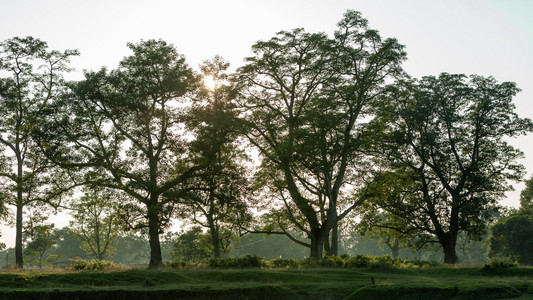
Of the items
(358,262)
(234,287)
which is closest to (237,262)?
(358,262)

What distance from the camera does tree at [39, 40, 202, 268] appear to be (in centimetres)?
2642

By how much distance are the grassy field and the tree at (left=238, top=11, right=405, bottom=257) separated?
1227cm

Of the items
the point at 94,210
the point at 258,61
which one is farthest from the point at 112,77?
the point at 94,210

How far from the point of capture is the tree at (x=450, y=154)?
36219 millimetres

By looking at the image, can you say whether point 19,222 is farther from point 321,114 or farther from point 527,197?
point 527,197

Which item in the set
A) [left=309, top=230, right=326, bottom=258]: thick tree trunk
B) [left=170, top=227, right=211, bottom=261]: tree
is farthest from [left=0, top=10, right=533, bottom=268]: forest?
[left=170, top=227, right=211, bottom=261]: tree

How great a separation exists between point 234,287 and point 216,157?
514 inches

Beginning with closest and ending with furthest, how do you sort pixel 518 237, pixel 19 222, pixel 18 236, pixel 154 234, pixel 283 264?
pixel 283 264 < pixel 154 234 < pixel 19 222 < pixel 18 236 < pixel 518 237

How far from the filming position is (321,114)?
101ft

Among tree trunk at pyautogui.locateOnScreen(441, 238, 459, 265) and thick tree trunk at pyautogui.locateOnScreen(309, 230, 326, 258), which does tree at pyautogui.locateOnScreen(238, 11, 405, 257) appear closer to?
thick tree trunk at pyautogui.locateOnScreen(309, 230, 326, 258)

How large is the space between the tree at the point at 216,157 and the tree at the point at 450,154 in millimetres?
13018

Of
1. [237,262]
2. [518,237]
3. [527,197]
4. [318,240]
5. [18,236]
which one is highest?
[527,197]

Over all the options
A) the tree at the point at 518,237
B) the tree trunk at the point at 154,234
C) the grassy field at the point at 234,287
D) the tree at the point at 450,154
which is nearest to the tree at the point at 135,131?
the tree trunk at the point at 154,234

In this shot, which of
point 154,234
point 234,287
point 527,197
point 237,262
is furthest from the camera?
point 527,197
